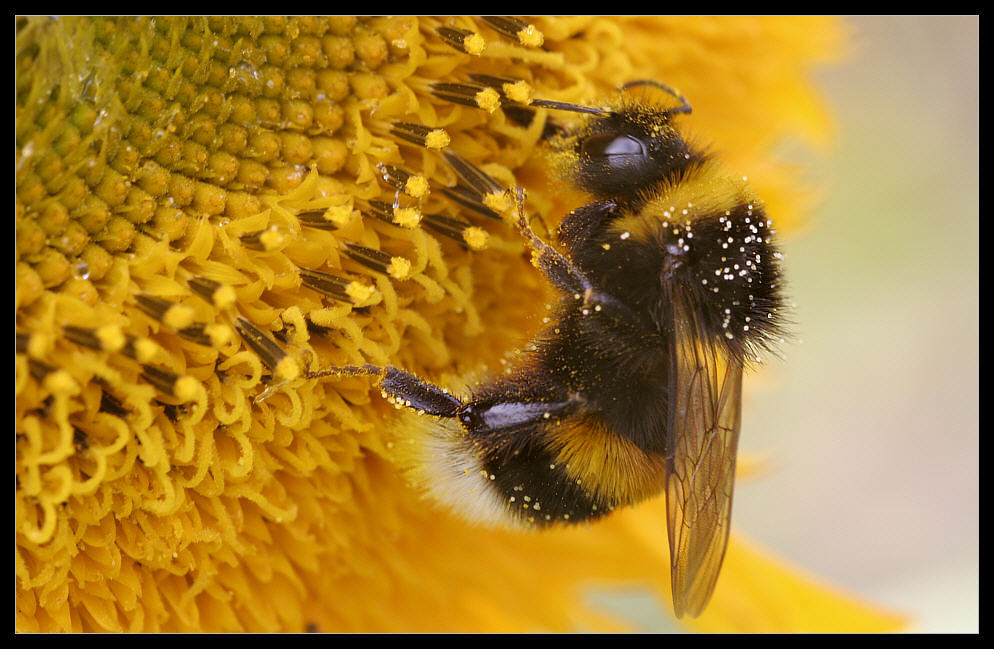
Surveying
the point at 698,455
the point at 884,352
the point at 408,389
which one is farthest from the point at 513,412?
the point at 884,352

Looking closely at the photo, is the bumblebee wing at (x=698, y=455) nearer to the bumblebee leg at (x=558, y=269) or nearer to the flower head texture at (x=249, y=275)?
the bumblebee leg at (x=558, y=269)

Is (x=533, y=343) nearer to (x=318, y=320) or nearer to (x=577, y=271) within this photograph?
(x=577, y=271)

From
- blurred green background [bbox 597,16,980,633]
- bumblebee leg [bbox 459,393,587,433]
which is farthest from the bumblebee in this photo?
blurred green background [bbox 597,16,980,633]

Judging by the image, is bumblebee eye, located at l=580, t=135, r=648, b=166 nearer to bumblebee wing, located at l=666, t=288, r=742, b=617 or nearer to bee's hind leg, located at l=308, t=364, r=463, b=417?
bumblebee wing, located at l=666, t=288, r=742, b=617

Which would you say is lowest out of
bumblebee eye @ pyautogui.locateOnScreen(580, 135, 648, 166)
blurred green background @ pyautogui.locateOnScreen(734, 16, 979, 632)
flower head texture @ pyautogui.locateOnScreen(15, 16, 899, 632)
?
flower head texture @ pyautogui.locateOnScreen(15, 16, 899, 632)

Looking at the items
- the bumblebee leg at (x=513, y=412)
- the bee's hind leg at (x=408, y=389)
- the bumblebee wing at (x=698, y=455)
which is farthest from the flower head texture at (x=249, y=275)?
the bumblebee wing at (x=698, y=455)

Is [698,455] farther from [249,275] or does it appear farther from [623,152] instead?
[249,275]

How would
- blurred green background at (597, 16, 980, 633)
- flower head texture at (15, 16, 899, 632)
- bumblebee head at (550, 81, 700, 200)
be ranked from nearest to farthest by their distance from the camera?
flower head texture at (15, 16, 899, 632) → bumblebee head at (550, 81, 700, 200) → blurred green background at (597, 16, 980, 633)

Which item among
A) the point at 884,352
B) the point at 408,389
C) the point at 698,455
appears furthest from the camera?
the point at 884,352
